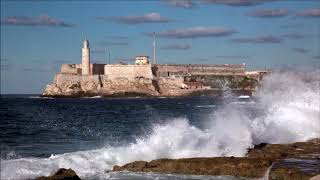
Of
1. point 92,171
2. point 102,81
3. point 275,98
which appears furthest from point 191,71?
point 92,171

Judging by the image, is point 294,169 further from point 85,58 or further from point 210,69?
point 210,69

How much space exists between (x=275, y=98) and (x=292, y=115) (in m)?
8.12

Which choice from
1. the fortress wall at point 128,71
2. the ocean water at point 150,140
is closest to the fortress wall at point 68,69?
the fortress wall at point 128,71

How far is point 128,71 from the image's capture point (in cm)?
11544

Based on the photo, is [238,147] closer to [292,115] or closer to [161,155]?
[161,155]

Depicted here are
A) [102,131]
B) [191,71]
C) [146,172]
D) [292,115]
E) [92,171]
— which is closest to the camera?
[146,172]

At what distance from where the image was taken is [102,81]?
11375 centimetres

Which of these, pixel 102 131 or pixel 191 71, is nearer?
pixel 102 131

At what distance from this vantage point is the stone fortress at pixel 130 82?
112 meters

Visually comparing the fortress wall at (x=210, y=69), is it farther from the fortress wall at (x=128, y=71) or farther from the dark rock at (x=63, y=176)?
the dark rock at (x=63, y=176)

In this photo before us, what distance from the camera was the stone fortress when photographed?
4429 inches

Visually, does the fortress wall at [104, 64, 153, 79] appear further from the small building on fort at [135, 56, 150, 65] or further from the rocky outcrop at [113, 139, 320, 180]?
the rocky outcrop at [113, 139, 320, 180]

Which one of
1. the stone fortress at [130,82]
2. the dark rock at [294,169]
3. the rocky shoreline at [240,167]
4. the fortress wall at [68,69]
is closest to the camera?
the dark rock at [294,169]

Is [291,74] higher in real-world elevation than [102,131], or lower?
higher
